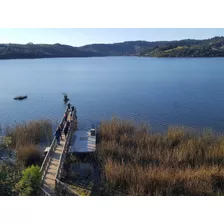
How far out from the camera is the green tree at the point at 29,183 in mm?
6774

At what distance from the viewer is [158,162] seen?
12766 millimetres

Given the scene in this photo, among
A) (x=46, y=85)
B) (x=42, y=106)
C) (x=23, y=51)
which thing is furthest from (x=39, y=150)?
(x=23, y=51)

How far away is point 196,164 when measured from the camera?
12664mm

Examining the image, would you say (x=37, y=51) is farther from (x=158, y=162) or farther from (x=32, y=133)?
(x=158, y=162)

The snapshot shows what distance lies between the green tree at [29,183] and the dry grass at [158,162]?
10.7ft

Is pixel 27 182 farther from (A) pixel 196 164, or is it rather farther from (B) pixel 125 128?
(B) pixel 125 128

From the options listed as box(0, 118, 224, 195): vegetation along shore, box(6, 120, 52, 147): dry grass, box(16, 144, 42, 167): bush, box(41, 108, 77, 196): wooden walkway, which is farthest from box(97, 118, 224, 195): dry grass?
box(6, 120, 52, 147): dry grass

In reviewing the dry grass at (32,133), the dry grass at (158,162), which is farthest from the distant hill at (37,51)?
the dry grass at (158,162)

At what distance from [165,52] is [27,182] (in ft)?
427

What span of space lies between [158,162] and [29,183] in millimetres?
6788

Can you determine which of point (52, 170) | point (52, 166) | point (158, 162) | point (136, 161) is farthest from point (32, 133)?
point (158, 162)

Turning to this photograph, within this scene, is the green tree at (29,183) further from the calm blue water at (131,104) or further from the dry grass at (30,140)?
the calm blue water at (131,104)

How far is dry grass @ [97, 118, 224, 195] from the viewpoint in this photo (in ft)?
32.9

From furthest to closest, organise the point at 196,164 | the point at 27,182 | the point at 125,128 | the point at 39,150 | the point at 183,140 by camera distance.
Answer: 1. the point at 125,128
2. the point at 183,140
3. the point at 39,150
4. the point at 196,164
5. the point at 27,182
